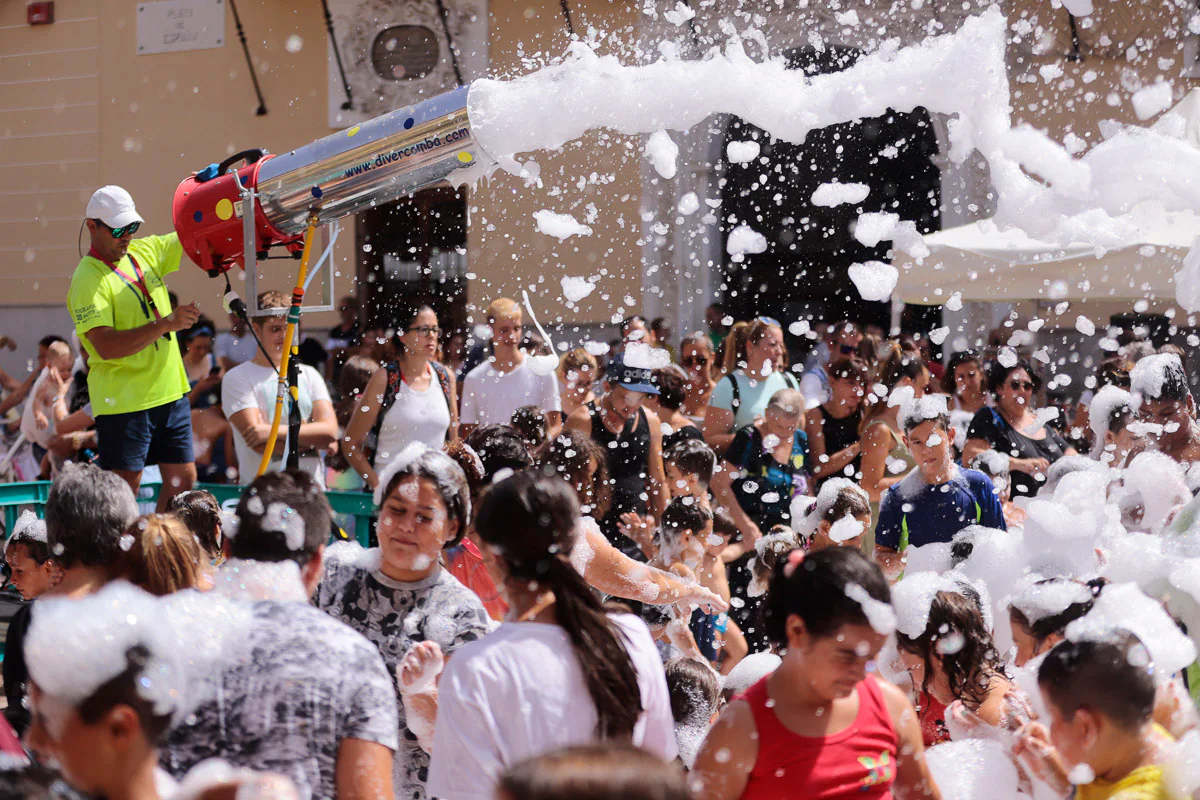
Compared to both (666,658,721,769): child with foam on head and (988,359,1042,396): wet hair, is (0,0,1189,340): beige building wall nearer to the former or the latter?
(988,359,1042,396): wet hair

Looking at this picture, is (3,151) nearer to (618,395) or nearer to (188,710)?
(618,395)

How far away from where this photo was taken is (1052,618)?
9.71ft

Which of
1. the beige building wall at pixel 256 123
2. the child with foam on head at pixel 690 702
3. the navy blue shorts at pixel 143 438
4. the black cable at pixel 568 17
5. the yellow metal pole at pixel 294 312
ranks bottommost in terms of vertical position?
the child with foam on head at pixel 690 702

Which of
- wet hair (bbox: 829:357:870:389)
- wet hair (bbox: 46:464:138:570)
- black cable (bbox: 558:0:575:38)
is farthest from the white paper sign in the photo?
wet hair (bbox: 46:464:138:570)

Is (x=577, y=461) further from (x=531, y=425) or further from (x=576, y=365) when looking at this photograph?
(x=576, y=365)

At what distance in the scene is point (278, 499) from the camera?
7.63 ft

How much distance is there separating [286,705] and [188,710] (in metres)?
0.18

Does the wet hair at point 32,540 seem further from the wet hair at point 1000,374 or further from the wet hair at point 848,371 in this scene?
the wet hair at point 1000,374

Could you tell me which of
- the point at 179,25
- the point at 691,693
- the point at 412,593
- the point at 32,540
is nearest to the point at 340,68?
the point at 179,25

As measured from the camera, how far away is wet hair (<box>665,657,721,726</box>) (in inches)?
134

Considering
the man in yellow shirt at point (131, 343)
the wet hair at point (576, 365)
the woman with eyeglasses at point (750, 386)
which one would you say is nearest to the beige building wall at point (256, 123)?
the wet hair at point (576, 365)

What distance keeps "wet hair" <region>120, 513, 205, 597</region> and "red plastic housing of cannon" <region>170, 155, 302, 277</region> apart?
1.52 meters

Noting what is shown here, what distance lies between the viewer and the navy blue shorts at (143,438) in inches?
205

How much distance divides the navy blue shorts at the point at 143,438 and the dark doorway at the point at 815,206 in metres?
7.63
